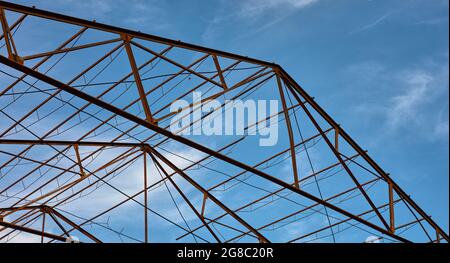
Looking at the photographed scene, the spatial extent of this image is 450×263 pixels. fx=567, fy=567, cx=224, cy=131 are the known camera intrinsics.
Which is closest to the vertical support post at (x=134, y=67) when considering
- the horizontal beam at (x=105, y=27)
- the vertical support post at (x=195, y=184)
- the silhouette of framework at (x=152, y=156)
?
the horizontal beam at (x=105, y=27)

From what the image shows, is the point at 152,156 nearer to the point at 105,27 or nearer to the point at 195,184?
the point at 195,184

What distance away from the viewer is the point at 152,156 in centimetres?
2473

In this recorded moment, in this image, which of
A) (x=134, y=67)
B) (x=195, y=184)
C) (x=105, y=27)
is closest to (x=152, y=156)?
(x=195, y=184)

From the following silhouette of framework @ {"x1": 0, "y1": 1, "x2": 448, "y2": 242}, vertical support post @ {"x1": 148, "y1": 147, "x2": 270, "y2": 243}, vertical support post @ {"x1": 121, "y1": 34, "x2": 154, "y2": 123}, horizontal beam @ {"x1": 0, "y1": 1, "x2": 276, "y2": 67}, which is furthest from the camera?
vertical support post @ {"x1": 148, "y1": 147, "x2": 270, "y2": 243}

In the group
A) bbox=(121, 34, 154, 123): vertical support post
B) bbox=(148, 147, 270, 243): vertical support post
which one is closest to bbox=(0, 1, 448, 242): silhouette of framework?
bbox=(148, 147, 270, 243): vertical support post

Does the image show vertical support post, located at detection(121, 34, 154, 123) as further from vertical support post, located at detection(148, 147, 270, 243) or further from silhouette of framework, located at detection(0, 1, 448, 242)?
vertical support post, located at detection(148, 147, 270, 243)

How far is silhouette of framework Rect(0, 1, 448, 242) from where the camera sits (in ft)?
75.7

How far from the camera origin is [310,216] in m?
32.9

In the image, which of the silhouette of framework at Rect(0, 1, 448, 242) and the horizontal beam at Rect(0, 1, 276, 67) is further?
the silhouette of framework at Rect(0, 1, 448, 242)

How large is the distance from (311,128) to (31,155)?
14.2 meters

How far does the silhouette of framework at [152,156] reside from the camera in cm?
2306

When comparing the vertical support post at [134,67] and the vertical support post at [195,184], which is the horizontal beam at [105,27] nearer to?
the vertical support post at [134,67]

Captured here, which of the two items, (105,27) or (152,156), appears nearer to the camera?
(105,27)
